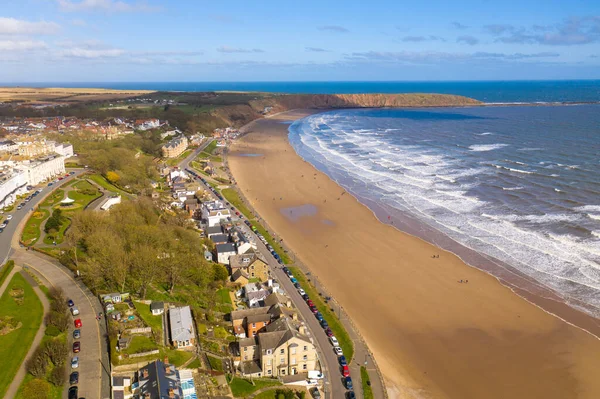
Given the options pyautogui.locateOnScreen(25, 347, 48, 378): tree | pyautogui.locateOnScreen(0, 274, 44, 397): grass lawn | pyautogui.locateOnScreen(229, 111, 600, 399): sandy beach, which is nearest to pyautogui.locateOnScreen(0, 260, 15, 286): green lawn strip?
pyautogui.locateOnScreen(0, 274, 44, 397): grass lawn

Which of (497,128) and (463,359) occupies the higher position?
(497,128)

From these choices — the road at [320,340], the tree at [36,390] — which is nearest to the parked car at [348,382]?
the road at [320,340]

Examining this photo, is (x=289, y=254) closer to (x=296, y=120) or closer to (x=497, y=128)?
(x=497, y=128)

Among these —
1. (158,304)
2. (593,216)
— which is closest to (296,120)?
(593,216)

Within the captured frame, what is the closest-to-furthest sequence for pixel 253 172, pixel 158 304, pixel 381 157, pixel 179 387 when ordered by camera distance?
pixel 179 387, pixel 158 304, pixel 253 172, pixel 381 157

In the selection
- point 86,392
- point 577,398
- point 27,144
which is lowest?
point 577,398

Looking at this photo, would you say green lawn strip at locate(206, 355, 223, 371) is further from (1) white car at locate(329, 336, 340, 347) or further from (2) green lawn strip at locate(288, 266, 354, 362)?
(2) green lawn strip at locate(288, 266, 354, 362)

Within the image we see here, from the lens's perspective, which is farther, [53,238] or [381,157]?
[381,157]

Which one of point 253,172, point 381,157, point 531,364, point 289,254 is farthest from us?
point 381,157
